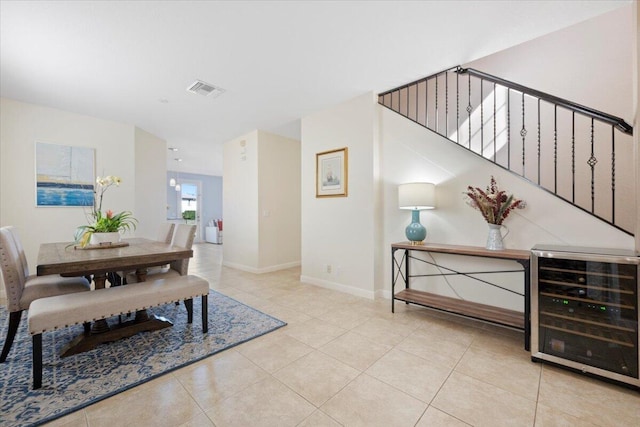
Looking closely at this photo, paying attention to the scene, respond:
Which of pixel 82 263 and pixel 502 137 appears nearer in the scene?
pixel 82 263

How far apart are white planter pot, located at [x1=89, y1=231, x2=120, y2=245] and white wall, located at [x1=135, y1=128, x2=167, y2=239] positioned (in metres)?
2.37

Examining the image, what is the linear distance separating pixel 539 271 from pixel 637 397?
2.60 feet

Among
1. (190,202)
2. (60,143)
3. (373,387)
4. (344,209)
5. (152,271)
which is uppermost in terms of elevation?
A: (60,143)

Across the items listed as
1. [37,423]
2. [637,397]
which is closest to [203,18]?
[37,423]

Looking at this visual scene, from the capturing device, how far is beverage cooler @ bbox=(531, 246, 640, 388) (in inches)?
62.7

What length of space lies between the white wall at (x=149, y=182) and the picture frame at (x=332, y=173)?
325cm

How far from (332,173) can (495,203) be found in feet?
6.74

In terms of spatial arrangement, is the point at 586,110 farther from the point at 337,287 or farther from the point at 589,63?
the point at 337,287

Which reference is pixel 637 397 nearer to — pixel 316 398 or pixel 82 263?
pixel 316 398

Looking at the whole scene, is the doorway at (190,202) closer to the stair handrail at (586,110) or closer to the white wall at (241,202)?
the white wall at (241,202)

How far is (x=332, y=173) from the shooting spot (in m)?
3.79

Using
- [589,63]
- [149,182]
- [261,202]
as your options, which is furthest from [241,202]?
[589,63]

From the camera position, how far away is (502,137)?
3.42 meters

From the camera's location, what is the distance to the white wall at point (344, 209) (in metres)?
3.38
